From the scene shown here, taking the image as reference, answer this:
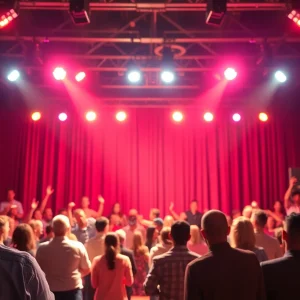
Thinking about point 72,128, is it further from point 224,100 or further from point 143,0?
point 143,0

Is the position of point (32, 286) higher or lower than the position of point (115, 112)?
lower

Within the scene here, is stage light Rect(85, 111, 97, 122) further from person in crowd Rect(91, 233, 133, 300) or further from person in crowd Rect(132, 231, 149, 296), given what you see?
person in crowd Rect(91, 233, 133, 300)

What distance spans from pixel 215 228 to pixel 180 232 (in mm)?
974

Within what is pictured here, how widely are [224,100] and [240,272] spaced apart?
894 cm

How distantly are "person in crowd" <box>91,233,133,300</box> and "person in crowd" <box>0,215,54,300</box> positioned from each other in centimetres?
245

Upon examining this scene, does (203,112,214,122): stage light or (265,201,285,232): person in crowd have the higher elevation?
(203,112,214,122): stage light

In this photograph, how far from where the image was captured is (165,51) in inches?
282

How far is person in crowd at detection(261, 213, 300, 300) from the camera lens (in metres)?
2.25

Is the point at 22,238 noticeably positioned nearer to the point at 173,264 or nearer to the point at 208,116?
the point at 173,264

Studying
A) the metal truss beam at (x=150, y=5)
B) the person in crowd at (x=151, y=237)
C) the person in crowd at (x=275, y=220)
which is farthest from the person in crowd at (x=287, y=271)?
the person in crowd at (x=275, y=220)

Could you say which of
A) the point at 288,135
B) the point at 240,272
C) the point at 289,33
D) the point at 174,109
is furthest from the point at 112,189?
the point at 240,272

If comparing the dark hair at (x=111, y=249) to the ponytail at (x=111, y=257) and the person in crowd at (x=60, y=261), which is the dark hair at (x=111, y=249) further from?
the person in crowd at (x=60, y=261)

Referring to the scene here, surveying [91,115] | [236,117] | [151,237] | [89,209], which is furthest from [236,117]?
[151,237]

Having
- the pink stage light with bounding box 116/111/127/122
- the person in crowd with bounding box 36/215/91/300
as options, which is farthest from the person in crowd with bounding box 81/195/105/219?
the person in crowd with bounding box 36/215/91/300
